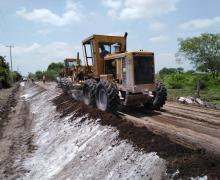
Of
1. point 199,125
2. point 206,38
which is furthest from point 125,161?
point 206,38

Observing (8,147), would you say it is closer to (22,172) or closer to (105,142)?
(22,172)

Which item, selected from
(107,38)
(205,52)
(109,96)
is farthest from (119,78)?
(205,52)

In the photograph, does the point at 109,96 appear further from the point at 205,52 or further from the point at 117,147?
the point at 205,52

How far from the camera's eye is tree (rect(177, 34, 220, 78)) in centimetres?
4569

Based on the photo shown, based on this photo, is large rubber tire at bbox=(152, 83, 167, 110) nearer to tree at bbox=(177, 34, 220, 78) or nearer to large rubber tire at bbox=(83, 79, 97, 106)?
large rubber tire at bbox=(83, 79, 97, 106)

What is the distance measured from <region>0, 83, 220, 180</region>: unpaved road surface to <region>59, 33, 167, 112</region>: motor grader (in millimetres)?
532

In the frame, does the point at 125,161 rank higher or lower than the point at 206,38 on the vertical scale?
lower

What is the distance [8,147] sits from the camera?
1321 centimetres

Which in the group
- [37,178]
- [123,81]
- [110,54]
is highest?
[110,54]

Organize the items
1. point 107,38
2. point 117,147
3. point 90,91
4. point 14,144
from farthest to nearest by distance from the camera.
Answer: point 107,38, point 90,91, point 14,144, point 117,147

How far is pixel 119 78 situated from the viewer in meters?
13.6

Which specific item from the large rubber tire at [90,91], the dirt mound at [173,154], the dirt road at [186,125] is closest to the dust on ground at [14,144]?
the large rubber tire at [90,91]

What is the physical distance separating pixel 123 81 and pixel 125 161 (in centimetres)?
583

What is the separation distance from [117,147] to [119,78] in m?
5.20
